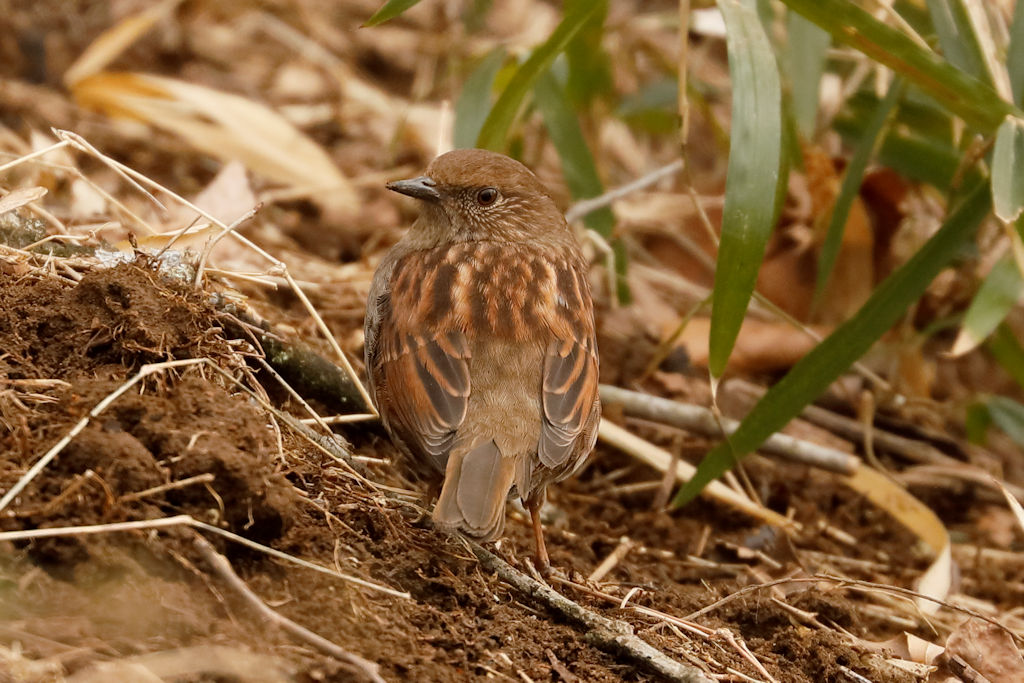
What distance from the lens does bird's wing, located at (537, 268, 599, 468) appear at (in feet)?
12.9

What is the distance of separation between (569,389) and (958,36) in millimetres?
2300

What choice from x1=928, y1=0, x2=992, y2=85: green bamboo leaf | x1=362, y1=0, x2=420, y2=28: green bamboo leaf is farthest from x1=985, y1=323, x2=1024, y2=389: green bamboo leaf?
x1=362, y1=0, x2=420, y2=28: green bamboo leaf

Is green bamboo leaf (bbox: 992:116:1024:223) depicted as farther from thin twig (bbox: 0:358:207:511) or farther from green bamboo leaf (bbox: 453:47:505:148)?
thin twig (bbox: 0:358:207:511)

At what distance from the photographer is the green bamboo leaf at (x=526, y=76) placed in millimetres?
4832

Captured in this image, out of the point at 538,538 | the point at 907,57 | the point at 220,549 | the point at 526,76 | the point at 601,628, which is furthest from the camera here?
the point at 526,76

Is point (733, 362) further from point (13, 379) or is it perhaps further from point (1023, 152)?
point (13, 379)

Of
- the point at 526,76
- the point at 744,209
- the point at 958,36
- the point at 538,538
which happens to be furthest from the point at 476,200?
the point at 958,36

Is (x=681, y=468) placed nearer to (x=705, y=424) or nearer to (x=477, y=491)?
(x=705, y=424)

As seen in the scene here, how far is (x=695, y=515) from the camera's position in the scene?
537 cm

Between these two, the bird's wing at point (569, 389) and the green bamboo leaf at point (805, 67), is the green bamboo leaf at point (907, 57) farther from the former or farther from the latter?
the bird's wing at point (569, 389)

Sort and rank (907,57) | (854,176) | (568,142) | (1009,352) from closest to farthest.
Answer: (907,57)
(854,176)
(568,142)
(1009,352)

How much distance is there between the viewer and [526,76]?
4969 millimetres

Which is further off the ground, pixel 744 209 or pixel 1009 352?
pixel 744 209

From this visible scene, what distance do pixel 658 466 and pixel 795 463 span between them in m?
0.68
